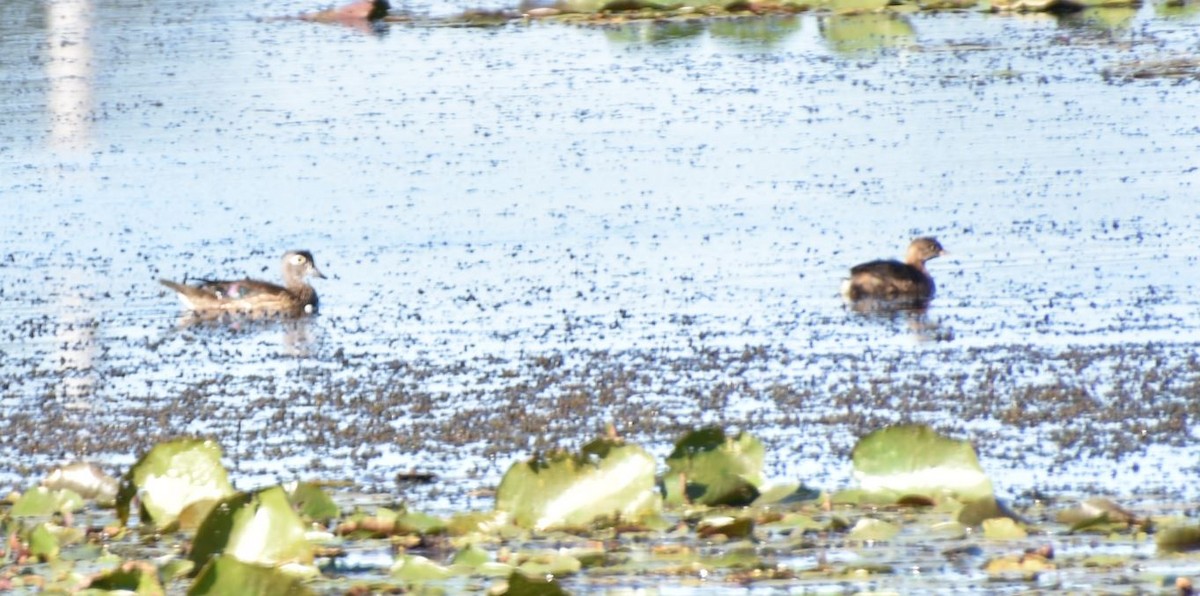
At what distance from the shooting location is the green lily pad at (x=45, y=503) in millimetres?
7645

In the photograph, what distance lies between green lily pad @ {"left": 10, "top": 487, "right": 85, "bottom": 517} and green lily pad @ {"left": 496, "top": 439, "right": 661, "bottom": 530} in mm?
1416

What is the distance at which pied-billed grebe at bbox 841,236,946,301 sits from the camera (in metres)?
12.2

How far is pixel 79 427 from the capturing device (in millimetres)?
9961

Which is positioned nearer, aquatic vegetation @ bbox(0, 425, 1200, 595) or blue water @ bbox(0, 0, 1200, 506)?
aquatic vegetation @ bbox(0, 425, 1200, 595)

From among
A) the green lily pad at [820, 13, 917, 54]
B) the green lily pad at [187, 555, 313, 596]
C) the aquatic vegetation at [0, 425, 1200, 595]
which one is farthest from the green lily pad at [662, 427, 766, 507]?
the green lily pad at [820, 13, 917, 54]

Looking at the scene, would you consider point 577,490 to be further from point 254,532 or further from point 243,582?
point 243,582

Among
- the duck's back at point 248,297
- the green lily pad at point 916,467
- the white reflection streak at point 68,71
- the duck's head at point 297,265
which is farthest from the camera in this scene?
the white reflection streak at point 68,71


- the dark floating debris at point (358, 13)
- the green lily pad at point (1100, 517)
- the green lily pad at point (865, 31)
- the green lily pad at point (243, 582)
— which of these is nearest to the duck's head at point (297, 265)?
the green lily pad at point (1100, 517)

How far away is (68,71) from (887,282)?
16863mm

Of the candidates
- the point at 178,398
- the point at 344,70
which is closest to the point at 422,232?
the point at 178,398

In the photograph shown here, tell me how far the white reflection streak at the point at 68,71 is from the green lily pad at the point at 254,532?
47.0 ft

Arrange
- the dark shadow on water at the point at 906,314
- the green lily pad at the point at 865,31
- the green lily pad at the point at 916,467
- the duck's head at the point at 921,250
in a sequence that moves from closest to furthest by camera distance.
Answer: the green lily pad at the point at 916,467 < the dark shadow on water at the point at 906,314 < the duck's head at the point at 921,250 < the green lily pad at the point at 865,31

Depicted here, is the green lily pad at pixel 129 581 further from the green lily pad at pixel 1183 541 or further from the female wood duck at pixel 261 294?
the female wood duck at pixel 261 294

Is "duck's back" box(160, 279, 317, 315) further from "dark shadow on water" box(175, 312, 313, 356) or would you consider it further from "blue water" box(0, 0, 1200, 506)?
"blue water" box(0, 0, 1200, 506)
